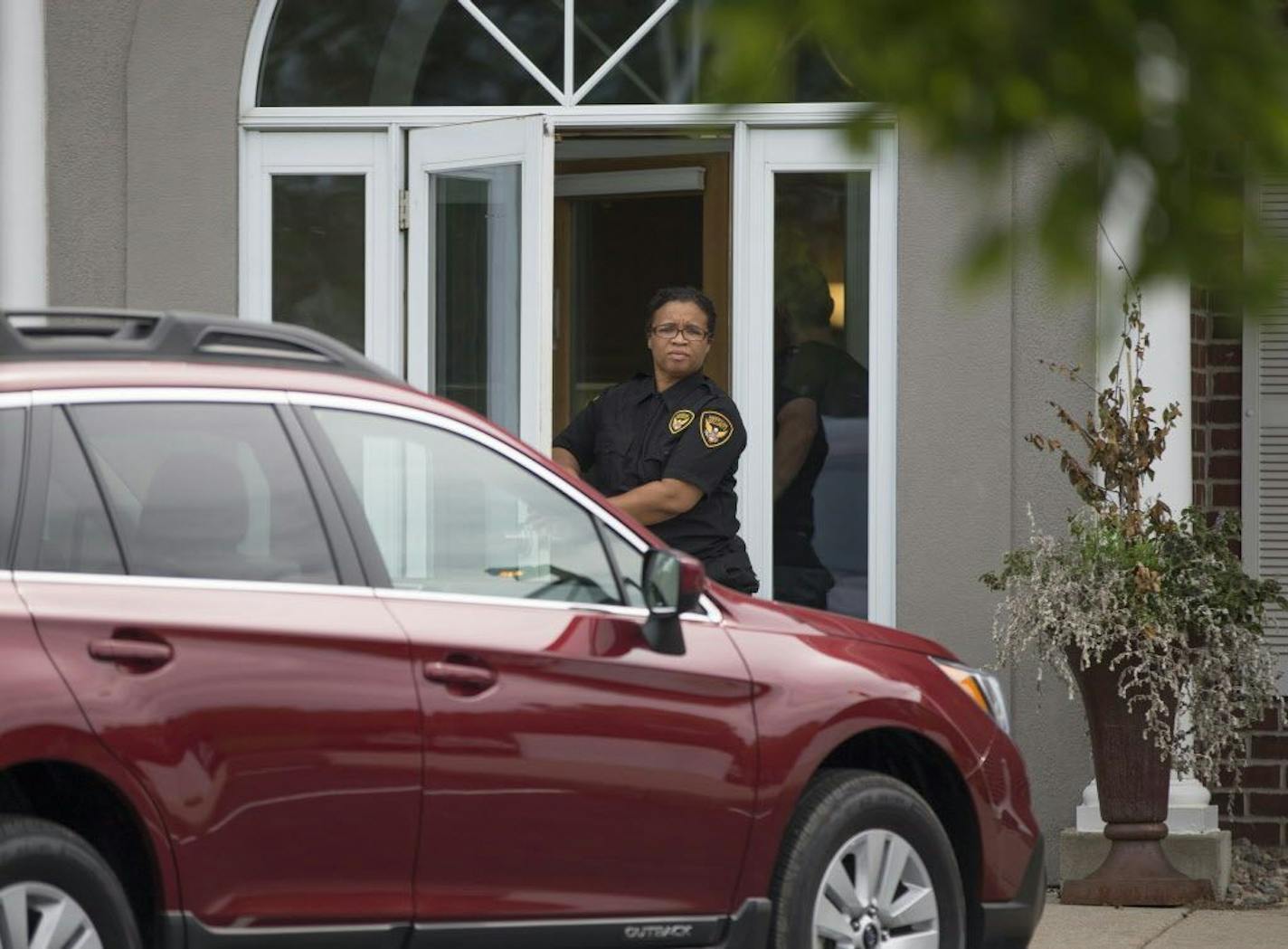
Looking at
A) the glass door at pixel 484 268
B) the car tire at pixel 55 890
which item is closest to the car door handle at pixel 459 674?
the car tire at pixel 55 890

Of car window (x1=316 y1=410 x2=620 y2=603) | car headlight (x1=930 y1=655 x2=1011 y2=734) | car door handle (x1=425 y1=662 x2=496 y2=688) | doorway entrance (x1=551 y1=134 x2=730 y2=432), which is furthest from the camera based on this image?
doorway entrance (x1=551 y1=134 x2=730 y2=432)

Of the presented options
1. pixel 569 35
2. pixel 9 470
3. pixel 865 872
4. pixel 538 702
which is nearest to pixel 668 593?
pixel 538 702

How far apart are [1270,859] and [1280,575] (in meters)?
1.15

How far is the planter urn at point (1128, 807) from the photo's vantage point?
8.52 metres

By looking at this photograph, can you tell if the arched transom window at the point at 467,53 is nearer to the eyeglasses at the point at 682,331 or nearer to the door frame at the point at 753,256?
the door frame at the point at 753,256

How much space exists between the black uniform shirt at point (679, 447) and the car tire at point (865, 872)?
70.8 inches

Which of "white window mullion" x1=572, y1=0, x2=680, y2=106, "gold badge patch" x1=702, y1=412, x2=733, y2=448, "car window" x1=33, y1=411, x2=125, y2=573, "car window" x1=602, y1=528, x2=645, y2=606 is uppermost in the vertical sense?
"white window mullion" x1=572, y1=0, x2=680, y2=106

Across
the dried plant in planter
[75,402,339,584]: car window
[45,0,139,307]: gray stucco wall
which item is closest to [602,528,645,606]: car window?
[75,402,339,584]: car window

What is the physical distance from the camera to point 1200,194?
219cm

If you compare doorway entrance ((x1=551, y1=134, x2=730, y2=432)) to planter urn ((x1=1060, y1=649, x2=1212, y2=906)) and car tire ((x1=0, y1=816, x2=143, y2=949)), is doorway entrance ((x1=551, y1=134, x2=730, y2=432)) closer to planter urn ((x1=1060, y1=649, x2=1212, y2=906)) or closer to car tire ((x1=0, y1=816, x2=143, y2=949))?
planter urn ((x1=1060, y1=649, x2=1212, y2=906))

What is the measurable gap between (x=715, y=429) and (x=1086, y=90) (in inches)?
217

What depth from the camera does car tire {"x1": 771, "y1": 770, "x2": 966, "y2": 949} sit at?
5.73m

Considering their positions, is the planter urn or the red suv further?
the planter urn

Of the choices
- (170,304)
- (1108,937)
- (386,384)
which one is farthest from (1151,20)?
(170,304)
